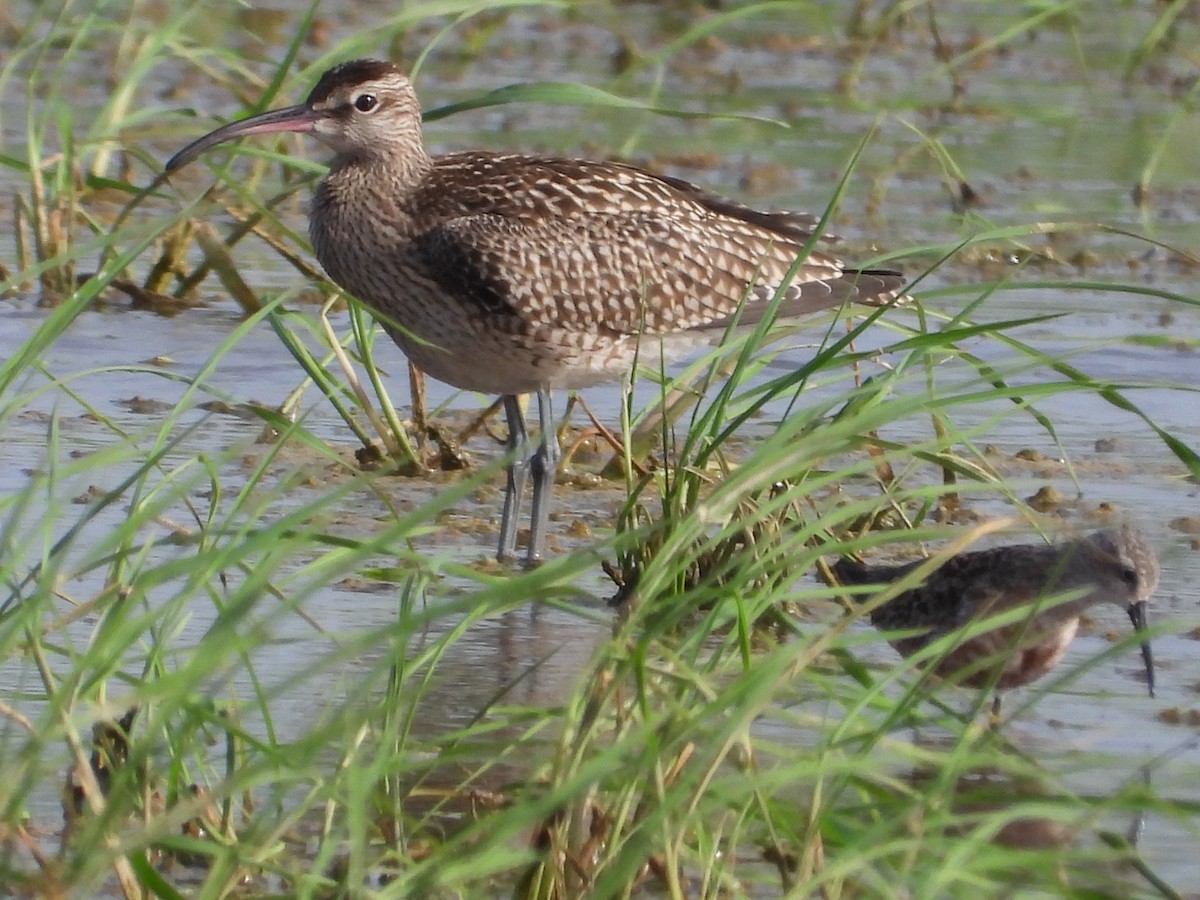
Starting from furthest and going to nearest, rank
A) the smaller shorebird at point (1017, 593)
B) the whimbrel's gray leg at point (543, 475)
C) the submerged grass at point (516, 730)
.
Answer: the whimbrel's gray leg at point (543, 475) → the smaller shorebird at point (1017, 593) → the submerged grass at point (516, 730)

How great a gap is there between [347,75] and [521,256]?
0.88 meters

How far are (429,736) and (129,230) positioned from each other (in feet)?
4.89

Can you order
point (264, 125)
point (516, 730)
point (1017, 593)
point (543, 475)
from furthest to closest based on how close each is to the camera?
1. point (264, 125)
2. point (543, 475)
3. point (1017, 593)
4. point (516, 730)

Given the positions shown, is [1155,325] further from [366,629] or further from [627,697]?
[627,697]

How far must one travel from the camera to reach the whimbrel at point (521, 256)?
7.34 meters

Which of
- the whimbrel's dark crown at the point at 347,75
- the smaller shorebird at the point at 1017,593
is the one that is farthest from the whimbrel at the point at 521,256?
the smaller shorebird at the point at 1017,593

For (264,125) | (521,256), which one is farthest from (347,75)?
(521,256)

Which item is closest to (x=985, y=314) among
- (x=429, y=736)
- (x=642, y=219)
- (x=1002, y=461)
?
(x=1002, y=461)

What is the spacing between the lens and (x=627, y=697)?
4680 mm

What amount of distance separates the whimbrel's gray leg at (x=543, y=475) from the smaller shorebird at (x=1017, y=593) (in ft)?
3.86

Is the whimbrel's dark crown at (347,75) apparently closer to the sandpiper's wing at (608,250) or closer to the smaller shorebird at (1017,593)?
the sandpiper's wing at (608,250)

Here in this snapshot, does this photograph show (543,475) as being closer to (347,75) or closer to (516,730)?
(347,75)

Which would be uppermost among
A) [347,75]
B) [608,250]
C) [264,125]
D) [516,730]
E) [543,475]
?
[347,75]

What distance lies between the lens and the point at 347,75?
7.75m
